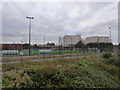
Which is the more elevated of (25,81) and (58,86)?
(25,81)

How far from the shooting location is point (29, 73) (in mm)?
4371

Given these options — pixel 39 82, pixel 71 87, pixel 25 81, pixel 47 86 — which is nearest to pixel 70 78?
pixel 71 87

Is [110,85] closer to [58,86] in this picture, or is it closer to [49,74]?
[58,86]

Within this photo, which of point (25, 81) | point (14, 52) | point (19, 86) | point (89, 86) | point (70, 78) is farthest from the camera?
point (14, 52)

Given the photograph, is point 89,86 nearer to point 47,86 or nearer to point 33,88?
point 47,86

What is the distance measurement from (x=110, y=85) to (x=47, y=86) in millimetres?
3115

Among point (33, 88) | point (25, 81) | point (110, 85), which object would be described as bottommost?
point (110, 85)

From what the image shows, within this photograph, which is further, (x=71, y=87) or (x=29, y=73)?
(x=29, y=73)

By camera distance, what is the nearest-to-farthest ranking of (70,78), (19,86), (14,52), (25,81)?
(19,86) → (25,81) → (70,78) → (14,52)

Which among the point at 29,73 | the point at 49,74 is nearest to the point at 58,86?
the point at 49,74

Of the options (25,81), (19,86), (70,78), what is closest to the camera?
(19,86)

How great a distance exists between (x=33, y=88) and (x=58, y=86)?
3.28 ft

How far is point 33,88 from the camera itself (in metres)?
3.45

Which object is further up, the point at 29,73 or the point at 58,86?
the point at 29,73
